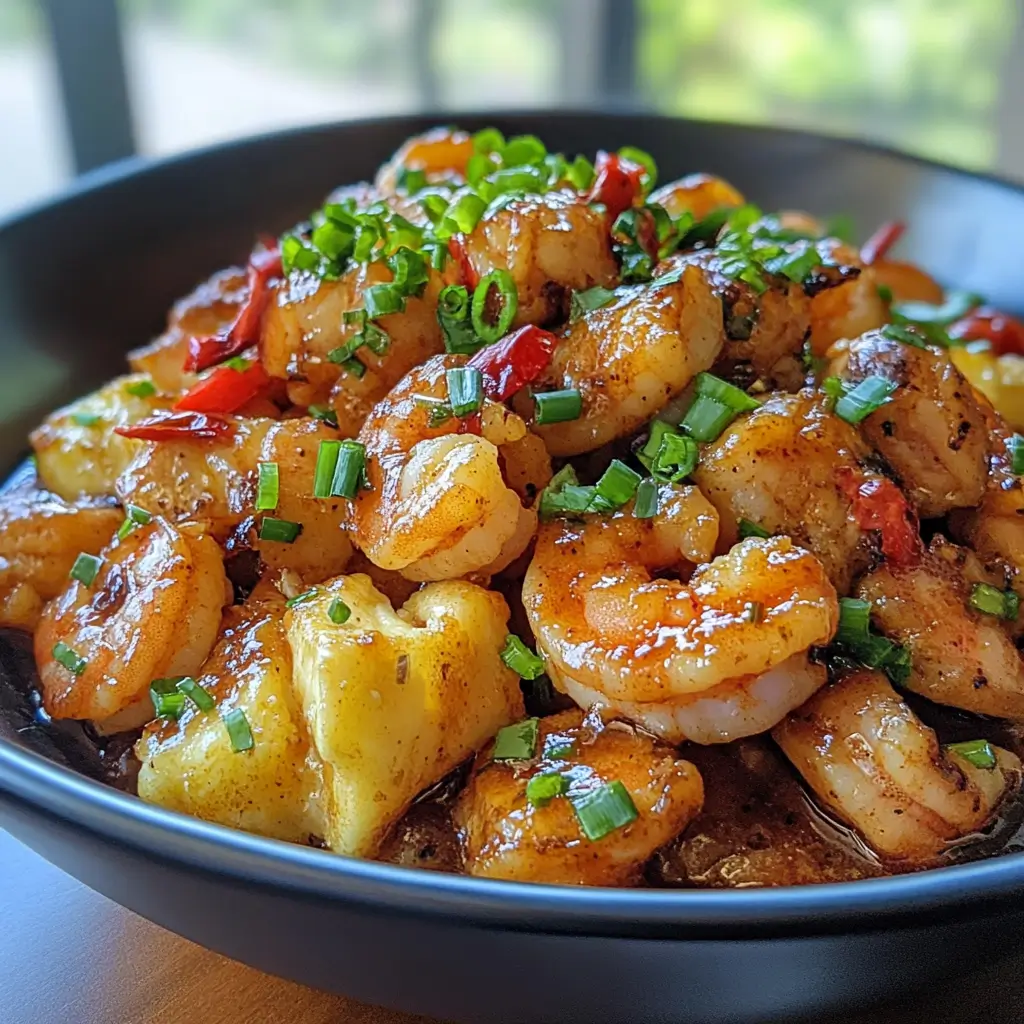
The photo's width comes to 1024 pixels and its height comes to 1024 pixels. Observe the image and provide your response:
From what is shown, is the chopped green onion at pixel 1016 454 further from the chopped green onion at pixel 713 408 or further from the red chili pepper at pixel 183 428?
Answer: the red chili pepper at pixel 183 428

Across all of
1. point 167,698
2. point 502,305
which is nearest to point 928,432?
point 502,305

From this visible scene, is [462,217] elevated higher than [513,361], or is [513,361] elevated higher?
[462,217]

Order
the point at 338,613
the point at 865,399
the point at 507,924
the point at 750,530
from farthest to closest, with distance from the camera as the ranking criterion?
the point at 865,399 < the point at 750,530 < the point at 338,613 < the point at 507,924

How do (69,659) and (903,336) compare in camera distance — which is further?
(903,336)

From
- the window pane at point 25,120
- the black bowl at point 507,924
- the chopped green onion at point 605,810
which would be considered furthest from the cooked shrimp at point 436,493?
the window pane at point 25,120

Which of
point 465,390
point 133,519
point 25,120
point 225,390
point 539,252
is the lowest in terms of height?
point 25,120

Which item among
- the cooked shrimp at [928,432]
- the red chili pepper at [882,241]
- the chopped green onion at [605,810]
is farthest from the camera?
the red chili pepper at [882,241]

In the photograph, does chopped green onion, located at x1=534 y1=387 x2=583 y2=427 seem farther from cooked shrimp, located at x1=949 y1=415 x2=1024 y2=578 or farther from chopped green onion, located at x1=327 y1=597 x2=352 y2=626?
cooked shrimp, located at x1=949 y1=415 x2=1024 y2=578

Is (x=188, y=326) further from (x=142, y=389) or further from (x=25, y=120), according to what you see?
(x=25, y=120)

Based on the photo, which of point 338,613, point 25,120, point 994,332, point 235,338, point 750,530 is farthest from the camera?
point 25,120
